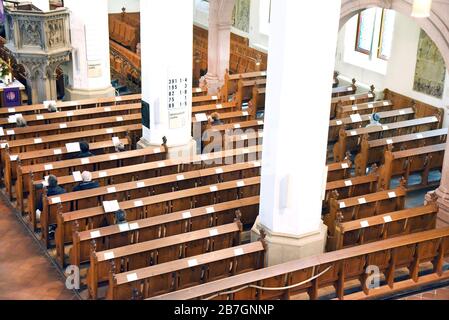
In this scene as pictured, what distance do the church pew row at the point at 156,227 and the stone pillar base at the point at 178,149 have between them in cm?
266

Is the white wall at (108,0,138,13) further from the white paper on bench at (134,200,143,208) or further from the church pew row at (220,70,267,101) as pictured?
the white paper on bench at (134,200,143,208)

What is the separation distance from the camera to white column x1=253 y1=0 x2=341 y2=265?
Answer: 341 inches

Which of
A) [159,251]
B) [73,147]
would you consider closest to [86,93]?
[73,147]

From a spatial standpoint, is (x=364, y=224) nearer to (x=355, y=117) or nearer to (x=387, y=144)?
(x=387, y=144)

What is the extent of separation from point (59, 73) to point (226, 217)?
8901 mm

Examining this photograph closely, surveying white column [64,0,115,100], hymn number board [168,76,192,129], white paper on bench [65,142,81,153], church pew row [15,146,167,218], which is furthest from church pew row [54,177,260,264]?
white column [64,0,115,100]

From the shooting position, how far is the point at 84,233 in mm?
9453

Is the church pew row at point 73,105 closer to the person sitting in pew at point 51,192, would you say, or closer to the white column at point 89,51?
the white column at point 89,51

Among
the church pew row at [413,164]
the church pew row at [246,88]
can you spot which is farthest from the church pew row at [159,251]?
the church pew row at [246,88]

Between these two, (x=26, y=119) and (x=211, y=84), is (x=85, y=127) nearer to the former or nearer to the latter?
(x=26, y=119)

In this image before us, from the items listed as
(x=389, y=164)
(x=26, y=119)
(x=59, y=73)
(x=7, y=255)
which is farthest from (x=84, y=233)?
(x=59, y=73)

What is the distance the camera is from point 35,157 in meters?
12.0

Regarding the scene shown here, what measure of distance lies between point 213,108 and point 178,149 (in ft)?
7.28

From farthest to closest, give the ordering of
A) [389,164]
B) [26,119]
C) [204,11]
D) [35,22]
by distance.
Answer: [204,11], [35,22], [26,119], [389,164]
